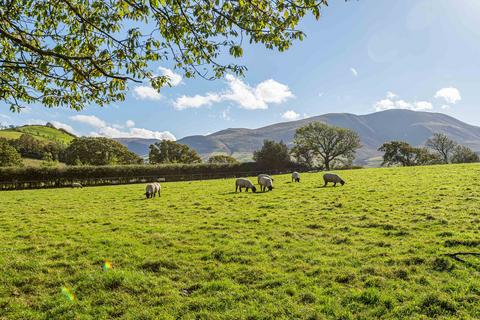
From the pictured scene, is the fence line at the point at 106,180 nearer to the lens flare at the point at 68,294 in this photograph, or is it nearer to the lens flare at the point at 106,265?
the lens flare at the point at 106,265

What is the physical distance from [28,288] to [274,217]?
31.5ft

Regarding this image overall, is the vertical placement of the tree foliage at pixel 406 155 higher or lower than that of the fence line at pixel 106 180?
higher

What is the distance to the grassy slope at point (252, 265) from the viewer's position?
19.1 ft

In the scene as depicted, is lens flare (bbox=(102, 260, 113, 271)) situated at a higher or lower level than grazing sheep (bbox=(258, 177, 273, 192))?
lower

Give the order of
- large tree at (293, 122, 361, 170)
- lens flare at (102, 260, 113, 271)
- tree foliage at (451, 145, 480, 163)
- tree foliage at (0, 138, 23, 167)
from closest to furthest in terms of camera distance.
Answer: lens flare at (102, 260, 113, 271) < tree foliage at (0, 138, 23, 167) < large tree at (293, 122, 361, 170) < tree foliage at (451, 145, 480, 163)

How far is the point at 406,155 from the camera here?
89875 mm

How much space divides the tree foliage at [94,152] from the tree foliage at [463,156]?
104 metres

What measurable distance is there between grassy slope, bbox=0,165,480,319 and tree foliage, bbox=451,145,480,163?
94.4 meters

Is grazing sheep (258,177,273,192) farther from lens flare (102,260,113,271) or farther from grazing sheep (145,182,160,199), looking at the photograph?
lens flare (102,260,113,271)

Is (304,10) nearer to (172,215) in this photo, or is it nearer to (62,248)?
(62,248)

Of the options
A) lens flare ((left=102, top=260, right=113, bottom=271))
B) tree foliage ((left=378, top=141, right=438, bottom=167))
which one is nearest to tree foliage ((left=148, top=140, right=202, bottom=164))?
tree foliage ((left=378, top=141, right=438, bottom=167))

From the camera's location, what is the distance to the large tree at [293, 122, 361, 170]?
78.1 metres

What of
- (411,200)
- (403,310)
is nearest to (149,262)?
(403,310)

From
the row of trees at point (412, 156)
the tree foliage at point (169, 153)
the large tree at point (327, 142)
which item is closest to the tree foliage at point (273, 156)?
the large tree at point (327, 142)
